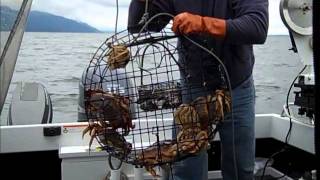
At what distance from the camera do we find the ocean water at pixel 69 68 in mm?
4094

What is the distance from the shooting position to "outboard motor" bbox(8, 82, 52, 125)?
2.89m

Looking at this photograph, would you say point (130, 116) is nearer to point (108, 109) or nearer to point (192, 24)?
point (108, 109)

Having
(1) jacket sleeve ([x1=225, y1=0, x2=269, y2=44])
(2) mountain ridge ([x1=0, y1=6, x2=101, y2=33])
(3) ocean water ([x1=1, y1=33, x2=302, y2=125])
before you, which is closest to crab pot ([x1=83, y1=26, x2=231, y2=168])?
(1) jacket sleeve ([x1=225, y1=0, x2=269, y2=44])

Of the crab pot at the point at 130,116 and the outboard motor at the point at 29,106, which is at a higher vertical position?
the crab pot at the point at 130,116

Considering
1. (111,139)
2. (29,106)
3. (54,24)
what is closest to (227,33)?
(111,139)

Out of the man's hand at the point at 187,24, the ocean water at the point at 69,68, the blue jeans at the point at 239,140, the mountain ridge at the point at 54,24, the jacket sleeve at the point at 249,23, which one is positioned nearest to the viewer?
the man's hand at the point at 187,24

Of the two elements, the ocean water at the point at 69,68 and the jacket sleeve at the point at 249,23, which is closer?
the jacket sleeve at the point at 249,23

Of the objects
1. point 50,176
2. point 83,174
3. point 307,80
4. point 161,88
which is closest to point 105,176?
point 83,174

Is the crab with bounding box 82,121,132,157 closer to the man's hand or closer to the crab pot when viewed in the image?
the crab pot

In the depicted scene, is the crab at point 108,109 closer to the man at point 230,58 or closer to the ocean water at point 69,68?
the man at point 230,58

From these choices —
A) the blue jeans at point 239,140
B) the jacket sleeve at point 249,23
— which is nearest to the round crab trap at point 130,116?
the jacket sleeve at point 249,23

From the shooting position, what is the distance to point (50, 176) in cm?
247

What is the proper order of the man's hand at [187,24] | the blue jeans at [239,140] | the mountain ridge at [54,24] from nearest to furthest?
the man's hand at [187,24], the blue jeans at [239,140], the mountain ridge at [54,24]

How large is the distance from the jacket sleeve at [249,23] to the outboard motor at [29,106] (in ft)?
6.35
